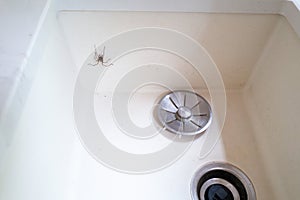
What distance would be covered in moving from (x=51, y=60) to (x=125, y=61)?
297 millimetres

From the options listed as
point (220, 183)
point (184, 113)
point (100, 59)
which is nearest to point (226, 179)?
point (220, 183)

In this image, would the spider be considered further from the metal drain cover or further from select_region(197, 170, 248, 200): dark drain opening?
select_region(197, 170, 248, 200): dark drain opening

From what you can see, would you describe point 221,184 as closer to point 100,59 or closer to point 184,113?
point 184,113

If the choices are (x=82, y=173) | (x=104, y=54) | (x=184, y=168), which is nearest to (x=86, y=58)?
(x=104, y=54)

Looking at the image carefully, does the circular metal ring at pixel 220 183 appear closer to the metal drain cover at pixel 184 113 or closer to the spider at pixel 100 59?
the metal drain cover at pixel 184 113

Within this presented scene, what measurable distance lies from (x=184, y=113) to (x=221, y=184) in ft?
0.80

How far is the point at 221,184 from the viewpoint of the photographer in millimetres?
759

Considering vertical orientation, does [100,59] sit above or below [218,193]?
above

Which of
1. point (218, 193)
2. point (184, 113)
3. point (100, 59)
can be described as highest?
point (100, 59)

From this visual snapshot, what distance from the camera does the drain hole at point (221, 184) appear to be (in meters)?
0.73

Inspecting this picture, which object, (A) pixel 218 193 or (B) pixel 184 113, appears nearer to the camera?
(A) pixel 218 193

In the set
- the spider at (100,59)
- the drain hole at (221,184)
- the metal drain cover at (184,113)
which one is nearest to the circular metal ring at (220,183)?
the drain hole at (221,184)

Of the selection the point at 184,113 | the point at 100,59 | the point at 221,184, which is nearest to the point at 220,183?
the point at 221,184

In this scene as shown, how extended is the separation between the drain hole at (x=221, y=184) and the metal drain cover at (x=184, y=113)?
0.13m
